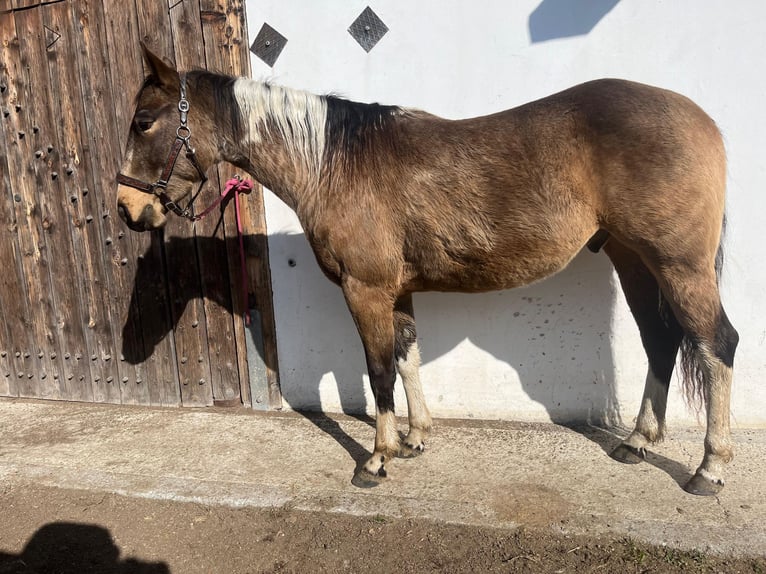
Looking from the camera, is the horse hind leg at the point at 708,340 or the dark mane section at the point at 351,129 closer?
the horse hind leg at the point at 708,340

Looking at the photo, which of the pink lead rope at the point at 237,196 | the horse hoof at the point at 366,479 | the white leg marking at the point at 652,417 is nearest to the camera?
the horse hoof at the point at 366,479

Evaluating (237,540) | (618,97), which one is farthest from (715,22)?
(237,540)

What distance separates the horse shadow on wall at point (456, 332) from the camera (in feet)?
10.00

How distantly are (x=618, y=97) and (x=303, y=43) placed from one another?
1924 mm

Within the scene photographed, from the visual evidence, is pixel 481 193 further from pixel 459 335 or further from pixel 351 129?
pixel 459 335

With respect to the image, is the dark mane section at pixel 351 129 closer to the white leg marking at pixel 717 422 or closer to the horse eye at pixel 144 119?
the horse eye at pixel 144 119

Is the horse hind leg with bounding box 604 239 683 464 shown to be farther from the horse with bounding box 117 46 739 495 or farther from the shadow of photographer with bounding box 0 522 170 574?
the shadow of photographer with bounding box 0 522 170 574

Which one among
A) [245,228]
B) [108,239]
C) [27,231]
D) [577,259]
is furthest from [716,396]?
[27,231]

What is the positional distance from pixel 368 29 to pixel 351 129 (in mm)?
914

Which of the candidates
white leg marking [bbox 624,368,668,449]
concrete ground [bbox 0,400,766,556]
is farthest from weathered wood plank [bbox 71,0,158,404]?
white leg marking [bbox 624,368,668,449]

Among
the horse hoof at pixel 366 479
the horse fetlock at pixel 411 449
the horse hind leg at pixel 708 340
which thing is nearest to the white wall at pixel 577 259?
the horse fetlock at pixel 411 449

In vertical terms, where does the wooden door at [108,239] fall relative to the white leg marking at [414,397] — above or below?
above

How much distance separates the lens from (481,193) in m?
2.31

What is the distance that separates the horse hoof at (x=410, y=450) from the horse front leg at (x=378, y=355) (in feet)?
0.45
